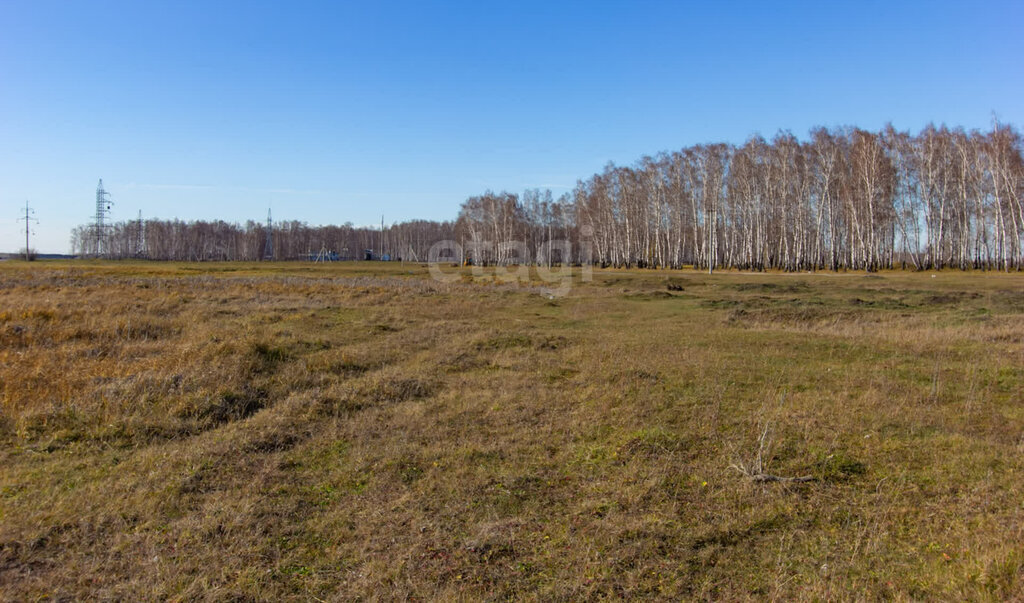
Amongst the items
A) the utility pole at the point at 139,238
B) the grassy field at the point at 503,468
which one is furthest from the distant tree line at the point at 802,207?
the utility pole at the point at 139,238

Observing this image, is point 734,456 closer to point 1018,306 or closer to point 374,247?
point 1018,306

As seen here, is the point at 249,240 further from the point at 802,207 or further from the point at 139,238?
the point at 802,207

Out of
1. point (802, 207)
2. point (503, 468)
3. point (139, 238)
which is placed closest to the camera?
point (503, 468)

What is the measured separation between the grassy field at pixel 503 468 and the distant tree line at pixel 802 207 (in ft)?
142

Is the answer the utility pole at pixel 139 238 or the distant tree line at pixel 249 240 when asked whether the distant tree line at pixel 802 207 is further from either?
the utility pole at pixel 139 238

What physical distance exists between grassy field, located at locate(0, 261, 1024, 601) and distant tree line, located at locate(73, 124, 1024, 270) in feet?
142

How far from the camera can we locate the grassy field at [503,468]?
4.73 meters

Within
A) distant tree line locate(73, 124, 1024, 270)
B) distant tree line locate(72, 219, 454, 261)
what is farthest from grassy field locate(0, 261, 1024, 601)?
distant tree line locate(72, 219, 454, 261)

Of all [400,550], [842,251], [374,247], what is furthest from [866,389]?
[374,247]

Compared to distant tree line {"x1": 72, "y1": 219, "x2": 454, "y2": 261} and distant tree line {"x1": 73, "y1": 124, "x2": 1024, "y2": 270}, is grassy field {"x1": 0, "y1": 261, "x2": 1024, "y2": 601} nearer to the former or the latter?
distant tree line {"x1": 73, "y1": 124, "x2": 1024, "y2": 270}

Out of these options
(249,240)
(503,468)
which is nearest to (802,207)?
(503,468)

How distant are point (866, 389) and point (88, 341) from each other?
17.9 meters

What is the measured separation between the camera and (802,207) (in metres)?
57.1

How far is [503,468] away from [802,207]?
195 feet
